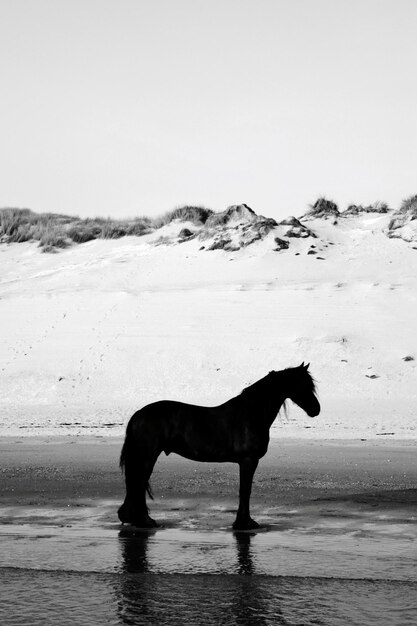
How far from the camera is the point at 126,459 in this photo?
8.29 meters

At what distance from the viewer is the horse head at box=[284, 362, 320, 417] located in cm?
852

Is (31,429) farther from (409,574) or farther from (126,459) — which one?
(409,574)

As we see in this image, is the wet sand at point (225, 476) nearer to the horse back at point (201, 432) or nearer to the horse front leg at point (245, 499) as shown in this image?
the horse front leg at point (245, 499)

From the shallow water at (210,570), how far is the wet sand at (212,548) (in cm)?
1

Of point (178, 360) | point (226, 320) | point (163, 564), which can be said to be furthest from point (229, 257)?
point (163, 564)

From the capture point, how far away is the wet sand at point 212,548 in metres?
4.91

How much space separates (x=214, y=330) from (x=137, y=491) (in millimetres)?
18977

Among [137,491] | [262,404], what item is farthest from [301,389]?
[137,491]

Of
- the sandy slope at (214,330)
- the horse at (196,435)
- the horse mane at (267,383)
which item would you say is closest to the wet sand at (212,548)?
the horse at (196,435)

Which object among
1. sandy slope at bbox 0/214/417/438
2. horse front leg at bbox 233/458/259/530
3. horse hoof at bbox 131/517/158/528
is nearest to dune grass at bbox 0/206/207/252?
sandy slope at bbox 0/214/417/438

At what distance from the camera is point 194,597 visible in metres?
5.17

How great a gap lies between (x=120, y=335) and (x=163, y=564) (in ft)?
69.7

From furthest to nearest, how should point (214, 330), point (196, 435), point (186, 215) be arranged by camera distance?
point (186, 215), point (214, 330), point (196, 435)

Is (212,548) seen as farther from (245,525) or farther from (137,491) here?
(137,491)
